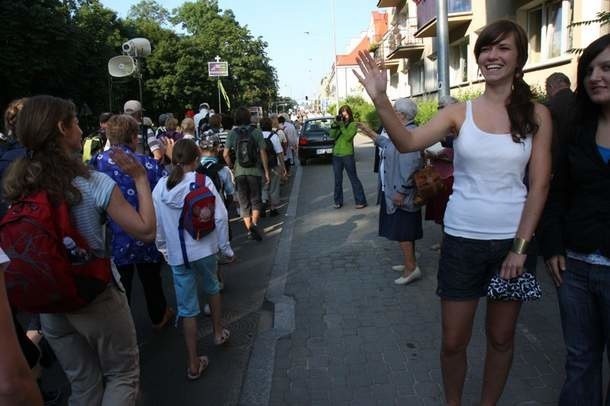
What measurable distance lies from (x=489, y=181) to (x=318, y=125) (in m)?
16.7

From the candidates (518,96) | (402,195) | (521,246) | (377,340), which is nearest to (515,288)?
(521,246)

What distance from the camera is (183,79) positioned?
1700 inches

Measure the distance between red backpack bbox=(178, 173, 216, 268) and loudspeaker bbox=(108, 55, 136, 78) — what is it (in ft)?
17.6

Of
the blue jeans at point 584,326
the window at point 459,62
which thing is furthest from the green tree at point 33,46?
the blue jeans at point 584,326

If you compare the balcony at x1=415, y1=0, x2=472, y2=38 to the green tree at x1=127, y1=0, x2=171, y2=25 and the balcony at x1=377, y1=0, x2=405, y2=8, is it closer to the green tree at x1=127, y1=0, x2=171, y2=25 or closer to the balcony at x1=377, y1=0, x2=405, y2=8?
the balcony at x1=377, y1=0, x2=405, y2=8

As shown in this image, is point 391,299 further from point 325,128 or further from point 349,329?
point 325,128

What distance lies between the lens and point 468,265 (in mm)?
2424

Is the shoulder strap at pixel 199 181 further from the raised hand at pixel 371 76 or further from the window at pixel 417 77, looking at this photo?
the window at pixel 417 77

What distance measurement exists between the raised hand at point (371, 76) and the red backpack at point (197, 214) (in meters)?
1.75

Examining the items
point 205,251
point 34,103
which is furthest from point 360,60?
point 205,251

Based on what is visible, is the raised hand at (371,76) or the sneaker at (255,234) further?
the sneaker at (255,234)

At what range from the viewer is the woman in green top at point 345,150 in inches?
365

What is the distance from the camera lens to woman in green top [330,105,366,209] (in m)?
9.27

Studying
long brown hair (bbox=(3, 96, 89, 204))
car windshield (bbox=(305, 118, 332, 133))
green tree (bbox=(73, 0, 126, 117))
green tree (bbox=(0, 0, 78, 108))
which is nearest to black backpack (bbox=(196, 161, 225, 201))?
long brown hair (bbox=(3, 96, 89, 204))
